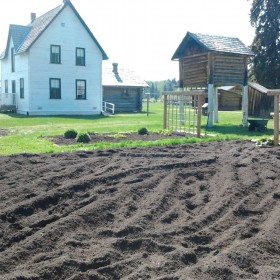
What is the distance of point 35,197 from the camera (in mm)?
6344

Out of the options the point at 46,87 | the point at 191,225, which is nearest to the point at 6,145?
the point at 191,225

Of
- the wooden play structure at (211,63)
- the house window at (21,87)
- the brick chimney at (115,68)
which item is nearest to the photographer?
the wooden play structure at (211,63)

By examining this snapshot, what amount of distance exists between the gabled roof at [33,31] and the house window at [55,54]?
5.22ft

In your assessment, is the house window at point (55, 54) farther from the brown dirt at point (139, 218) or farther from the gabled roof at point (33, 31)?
the brown dirt at point (139, 218)

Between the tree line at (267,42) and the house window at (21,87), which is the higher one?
the tree line at (267,42)

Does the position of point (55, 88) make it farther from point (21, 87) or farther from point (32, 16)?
point (32, 16)

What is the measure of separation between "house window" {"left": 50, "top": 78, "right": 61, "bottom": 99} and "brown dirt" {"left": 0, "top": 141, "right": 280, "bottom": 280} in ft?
72.9

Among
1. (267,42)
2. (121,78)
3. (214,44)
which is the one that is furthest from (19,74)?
(267,42)

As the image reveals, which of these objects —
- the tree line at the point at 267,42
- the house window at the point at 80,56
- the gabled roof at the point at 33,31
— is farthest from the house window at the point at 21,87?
the tree line at the point at 267,42

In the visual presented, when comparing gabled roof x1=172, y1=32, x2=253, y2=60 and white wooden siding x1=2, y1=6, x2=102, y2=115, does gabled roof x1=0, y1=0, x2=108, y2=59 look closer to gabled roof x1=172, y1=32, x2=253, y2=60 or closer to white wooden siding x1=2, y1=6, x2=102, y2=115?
white wooden siding x1=2, y1=6, x2=102, y2=115

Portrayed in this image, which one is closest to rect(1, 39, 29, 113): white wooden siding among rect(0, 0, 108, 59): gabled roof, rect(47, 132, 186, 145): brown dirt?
rect(0, 0, 108, 59): gabled roof

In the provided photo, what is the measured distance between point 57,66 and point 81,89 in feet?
8.66

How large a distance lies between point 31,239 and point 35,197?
161 centimetres

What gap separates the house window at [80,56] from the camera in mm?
32125
